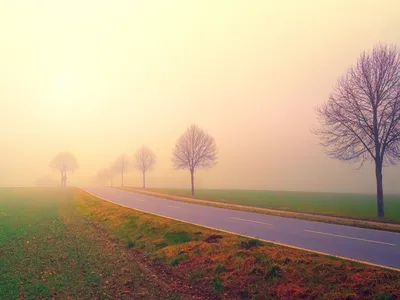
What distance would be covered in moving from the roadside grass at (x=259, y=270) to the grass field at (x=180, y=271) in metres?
0.02

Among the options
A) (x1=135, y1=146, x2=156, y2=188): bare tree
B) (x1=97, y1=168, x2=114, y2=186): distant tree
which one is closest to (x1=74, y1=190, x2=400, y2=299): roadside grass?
(x1=135, y1=146, x2=156, y2=188): bare tree

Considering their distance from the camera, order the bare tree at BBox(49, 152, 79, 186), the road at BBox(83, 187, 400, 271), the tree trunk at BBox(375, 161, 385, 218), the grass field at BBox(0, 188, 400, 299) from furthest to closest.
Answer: the bare tree at BBox(49, 152, 79, 186) < the tree trunk at BBox(375, 161, 385, 218) < the road at BBox(83, 187, 400, 271) < the grass field at BBox(0, 188, 400, 299)

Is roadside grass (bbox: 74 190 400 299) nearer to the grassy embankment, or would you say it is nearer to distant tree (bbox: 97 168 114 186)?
the grassy embankment

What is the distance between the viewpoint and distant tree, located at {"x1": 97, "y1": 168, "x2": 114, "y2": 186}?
Result: 13162cm

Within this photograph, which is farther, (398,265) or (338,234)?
(338,234)

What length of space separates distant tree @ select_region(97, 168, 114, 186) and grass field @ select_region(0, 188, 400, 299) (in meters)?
116

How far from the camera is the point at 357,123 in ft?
80.5

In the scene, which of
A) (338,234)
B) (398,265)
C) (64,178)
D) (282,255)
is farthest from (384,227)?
(64,178)

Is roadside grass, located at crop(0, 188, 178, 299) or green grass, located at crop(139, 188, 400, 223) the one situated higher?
roadside grass, located at crop(0, 188, 178, 299)

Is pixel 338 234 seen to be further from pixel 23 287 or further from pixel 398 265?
pixel 23 287

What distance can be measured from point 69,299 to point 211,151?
44002 millimetres

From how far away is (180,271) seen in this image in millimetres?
11000

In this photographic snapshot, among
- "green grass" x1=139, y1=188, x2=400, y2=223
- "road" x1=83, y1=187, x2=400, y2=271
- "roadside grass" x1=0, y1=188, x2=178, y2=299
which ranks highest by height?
"road" x1=83, y1=187, x2=400, y2=271

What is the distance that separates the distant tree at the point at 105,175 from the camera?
132 m
